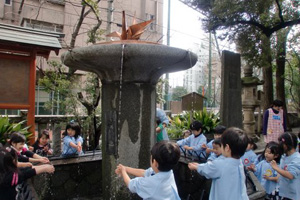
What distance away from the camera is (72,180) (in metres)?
4.16

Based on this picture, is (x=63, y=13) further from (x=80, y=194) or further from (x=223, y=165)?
(x=223, y=165)

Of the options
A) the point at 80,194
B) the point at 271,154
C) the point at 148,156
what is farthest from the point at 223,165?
the point at 80,194

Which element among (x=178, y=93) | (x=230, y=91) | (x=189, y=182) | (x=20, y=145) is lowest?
(x=189, y=182)

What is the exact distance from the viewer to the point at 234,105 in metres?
7.86

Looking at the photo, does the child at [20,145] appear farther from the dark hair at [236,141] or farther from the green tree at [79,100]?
the green tree at [79,100]

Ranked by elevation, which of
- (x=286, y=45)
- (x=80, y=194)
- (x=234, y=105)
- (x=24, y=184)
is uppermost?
(x=286, y=45)

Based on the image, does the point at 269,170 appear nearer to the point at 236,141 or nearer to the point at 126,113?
the point at 236,141

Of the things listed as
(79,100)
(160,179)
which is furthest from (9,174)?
(79,100)

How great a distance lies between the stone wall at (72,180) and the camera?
3.91 meters

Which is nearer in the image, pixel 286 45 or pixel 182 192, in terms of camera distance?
pixel 182 192

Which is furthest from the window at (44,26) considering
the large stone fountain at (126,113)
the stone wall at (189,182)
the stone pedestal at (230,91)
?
the stone wall at (189,182)

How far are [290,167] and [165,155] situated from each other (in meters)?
2.12

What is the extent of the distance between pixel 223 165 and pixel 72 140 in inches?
118

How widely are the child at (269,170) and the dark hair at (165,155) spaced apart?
230 centimetres
